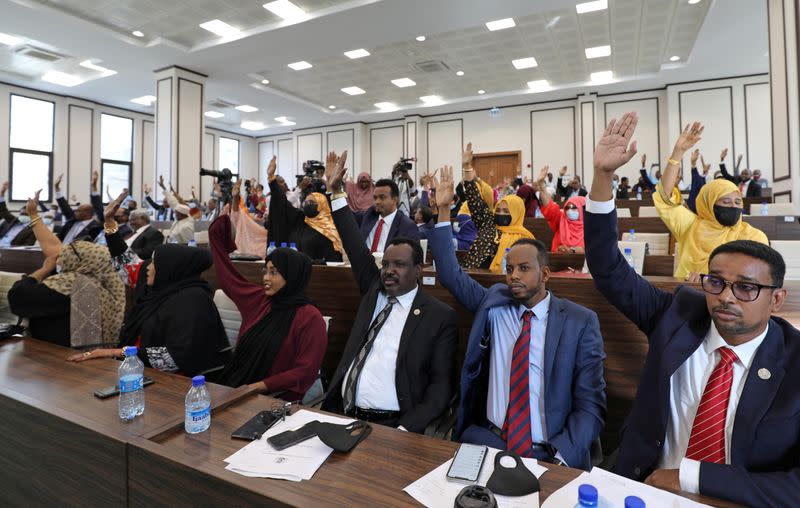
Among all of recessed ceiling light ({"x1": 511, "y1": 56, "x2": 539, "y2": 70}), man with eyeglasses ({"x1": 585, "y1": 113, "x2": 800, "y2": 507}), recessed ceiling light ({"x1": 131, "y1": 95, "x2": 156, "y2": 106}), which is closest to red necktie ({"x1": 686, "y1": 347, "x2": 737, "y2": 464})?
man with eyeglasses ({"x1": 585, "y1": 113, "x2": 800, "y2": 507})

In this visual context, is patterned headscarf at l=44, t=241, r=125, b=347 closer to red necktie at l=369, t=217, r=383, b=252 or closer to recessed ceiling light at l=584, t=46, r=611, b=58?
red necktie at l=369, t=217, r=383, b=252

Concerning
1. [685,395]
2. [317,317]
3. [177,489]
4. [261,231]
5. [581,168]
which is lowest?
[177,489]

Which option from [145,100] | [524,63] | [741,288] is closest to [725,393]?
[741,288]

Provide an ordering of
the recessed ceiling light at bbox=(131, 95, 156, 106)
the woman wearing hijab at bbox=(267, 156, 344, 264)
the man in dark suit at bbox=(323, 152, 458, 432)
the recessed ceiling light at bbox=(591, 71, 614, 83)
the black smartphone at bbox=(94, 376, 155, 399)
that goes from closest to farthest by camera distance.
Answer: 1. the black smartphone at bbox=(94, 376, 155, 399)
2. the man in dark suit at bbox=(323, 152, 458, 432)
3. the woman wearing hijab at bbox=(267, 156, 344, 264)
4. the recessed ceiling light at bbox=(591, 71, 614, 83)
5. the recessed ceiling light at bbox=(131, 95, 156, 106)

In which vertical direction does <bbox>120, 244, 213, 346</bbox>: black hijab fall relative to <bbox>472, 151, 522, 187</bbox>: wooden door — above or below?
below

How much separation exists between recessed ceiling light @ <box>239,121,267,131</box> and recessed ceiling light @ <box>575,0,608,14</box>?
33.8ft

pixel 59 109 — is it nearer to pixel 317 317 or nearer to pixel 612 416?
pixel 317 317

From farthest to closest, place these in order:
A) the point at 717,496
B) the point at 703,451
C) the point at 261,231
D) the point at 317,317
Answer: the point at 261,231 → the point at 317,317 → the point at 703,451 → the point at 717,496

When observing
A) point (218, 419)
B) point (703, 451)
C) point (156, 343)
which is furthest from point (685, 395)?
point (156, 343)

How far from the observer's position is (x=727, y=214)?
3.06 m

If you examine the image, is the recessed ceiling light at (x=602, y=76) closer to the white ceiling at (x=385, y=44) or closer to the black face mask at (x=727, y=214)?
the white ceiling at (x=385, y=44)

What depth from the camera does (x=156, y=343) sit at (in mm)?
2092

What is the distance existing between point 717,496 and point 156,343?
213 centimetres

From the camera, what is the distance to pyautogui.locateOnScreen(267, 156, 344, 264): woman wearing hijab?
12.4 ft
